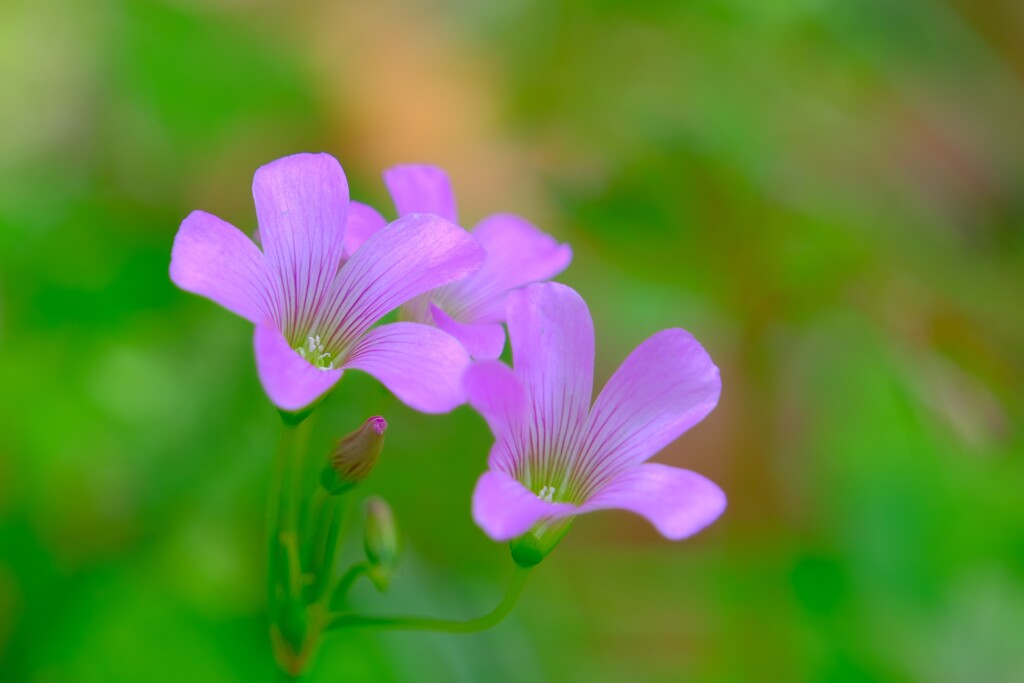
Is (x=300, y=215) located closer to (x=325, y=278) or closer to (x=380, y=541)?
(x=325, y=278)

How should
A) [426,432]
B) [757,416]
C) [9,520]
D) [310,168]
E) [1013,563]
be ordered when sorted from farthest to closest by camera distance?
[757,416] < [426,432] < [1013,563] < [9,520] < [310,168]

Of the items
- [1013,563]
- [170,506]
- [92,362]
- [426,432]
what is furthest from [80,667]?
[1013,563]

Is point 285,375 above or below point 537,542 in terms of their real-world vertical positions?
above

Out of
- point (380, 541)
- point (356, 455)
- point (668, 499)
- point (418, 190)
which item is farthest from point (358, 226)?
point (668, 499)

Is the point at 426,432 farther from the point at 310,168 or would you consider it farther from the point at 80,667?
the point at 310,168

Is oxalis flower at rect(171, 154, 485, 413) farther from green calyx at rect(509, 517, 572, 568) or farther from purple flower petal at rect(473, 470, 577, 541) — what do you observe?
green calyx at rect(509, 517, 572, 568)
